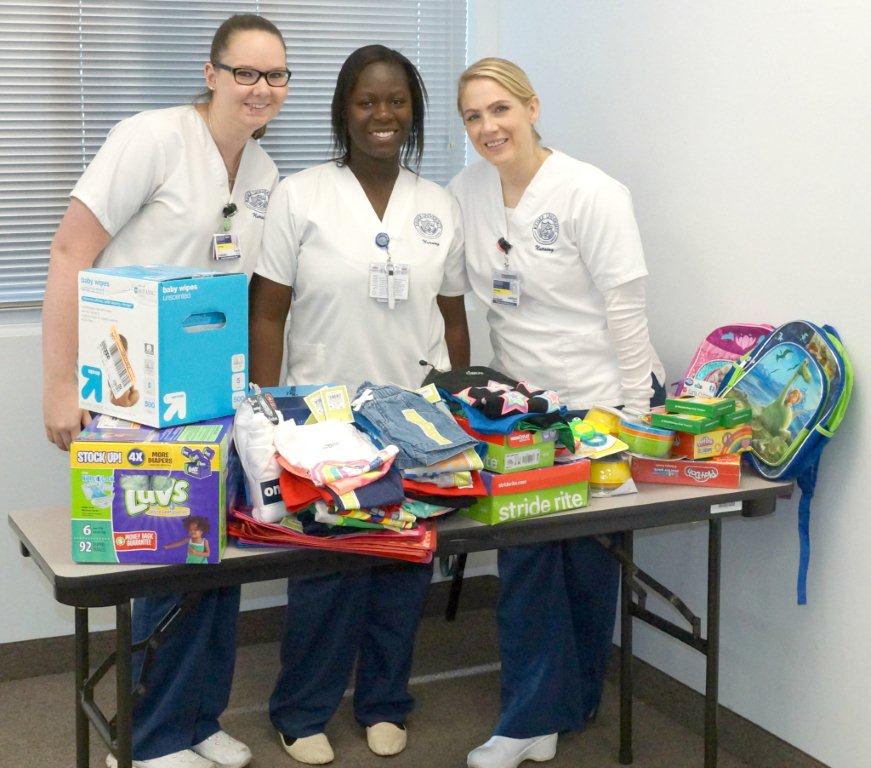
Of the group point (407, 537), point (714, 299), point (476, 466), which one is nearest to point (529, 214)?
point (714, 299)

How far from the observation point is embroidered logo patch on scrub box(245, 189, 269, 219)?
2.54 m

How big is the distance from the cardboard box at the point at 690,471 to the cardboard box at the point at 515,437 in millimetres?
301

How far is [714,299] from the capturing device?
266cm

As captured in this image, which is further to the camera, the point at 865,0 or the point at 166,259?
the point at 166,259

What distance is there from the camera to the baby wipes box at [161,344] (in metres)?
1.85

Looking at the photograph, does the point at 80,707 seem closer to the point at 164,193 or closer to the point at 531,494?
the point at 531,494

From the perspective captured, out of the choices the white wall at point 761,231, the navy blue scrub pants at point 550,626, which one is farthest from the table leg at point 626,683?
the white wall at point 761,231

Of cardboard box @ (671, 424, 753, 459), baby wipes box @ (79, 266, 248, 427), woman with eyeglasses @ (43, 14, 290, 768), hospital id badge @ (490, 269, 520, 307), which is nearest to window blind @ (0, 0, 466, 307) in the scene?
woman with eyeglasses @ (43, 14, 290, 768)

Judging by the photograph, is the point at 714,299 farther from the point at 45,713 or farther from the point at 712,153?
the point at 45,713

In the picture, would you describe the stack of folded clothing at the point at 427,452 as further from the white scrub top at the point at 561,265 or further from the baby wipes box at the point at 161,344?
the white scrub top at the point at 561,265

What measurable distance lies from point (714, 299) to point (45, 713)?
2.07 metres

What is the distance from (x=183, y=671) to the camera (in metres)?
2.31

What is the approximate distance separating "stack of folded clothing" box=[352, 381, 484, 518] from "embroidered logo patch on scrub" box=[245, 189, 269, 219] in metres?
0.72

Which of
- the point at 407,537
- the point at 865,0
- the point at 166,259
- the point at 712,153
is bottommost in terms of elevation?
the point at 407,537
